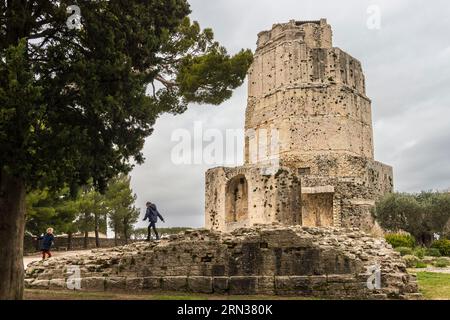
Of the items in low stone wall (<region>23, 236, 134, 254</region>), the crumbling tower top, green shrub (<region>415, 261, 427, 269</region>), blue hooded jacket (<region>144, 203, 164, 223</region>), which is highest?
the crumbling tower top

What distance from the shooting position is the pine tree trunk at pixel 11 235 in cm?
898

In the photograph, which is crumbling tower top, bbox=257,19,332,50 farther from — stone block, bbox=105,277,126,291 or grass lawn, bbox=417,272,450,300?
stone block, bbox=105,277,126,291

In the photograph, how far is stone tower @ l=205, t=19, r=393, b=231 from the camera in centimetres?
2547

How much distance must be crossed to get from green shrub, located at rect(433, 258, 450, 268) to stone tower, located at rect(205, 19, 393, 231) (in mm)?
6227

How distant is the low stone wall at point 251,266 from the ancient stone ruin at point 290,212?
3cm

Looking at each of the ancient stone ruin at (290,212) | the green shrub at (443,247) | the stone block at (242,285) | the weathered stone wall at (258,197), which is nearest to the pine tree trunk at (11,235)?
the ancient stone ruin at (290,212)

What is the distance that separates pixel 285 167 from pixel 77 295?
16225mm

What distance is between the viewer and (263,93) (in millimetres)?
29547

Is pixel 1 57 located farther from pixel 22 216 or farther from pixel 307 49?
pixel 307 49

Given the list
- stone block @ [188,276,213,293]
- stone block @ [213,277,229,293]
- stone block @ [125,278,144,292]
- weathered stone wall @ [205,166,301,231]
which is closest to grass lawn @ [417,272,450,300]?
stone block @ [213,277,229,293]

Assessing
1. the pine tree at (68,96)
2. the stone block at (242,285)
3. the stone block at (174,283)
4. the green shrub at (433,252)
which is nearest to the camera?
the pine tree at (68,96)

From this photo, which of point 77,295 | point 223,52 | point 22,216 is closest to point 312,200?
point 223,52

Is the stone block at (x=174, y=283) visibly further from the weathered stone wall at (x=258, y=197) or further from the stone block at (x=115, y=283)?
the weathered stone wall at (x=258, y=197)

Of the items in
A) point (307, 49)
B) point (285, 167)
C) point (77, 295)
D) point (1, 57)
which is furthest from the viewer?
point (307, 49)
